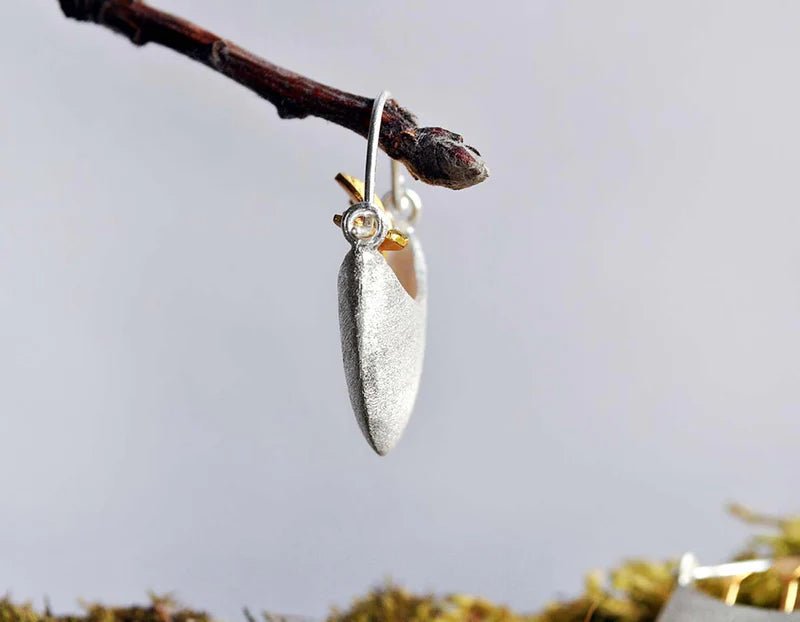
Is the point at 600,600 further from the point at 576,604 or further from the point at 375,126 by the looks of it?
the point at 375,126

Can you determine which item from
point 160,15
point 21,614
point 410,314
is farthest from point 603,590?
point 160,15

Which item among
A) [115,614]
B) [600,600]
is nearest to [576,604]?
[600,600]

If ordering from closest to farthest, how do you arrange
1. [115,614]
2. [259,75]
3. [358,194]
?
[259,75] → [358,194] → [115,614]

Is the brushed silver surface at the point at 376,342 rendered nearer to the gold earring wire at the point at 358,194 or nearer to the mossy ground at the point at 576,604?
the gold earring wire at the point at 358,194

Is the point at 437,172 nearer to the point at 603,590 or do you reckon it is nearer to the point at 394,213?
the point at 394,213

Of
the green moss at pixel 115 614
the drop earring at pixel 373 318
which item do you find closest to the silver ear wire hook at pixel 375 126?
the drop earring at pixel 373 318

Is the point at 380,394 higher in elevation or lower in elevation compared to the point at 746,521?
higher

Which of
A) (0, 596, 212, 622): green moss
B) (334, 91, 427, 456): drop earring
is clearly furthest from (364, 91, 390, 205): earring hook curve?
(0, 596, 212, 622): green moss
